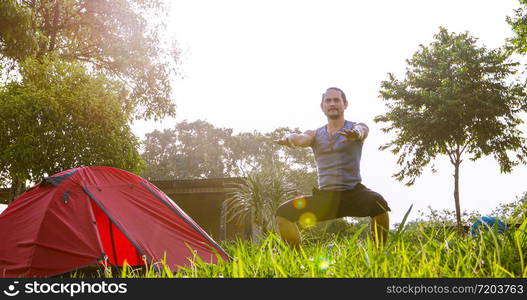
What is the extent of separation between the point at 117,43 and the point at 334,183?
13318 millimetres

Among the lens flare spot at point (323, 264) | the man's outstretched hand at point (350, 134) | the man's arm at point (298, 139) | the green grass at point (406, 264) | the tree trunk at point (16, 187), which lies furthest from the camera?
the tree trunk at point (16, 187)

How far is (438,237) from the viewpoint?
2.29 metres

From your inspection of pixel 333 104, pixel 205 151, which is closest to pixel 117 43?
pixel 333 104

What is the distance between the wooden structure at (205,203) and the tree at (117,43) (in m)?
2.89

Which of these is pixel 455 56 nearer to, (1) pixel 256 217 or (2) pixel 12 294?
(1) pixel 256 217

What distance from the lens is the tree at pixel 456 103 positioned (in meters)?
16.7

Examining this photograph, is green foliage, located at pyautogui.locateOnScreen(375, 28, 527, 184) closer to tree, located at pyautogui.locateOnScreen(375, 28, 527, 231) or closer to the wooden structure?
tree, located at pyautogui.locateOnScreen(375, 28, 527, 231)

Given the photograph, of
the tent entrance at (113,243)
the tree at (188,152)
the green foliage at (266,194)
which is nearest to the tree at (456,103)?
the green foliage at (266,194)

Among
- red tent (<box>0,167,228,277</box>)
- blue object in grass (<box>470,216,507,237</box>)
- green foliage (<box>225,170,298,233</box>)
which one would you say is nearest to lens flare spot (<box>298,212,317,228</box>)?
blue object in grass (<box>470,216,507,237</box>)

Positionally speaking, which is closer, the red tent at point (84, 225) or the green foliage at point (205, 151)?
the red tent at point (84, 225)

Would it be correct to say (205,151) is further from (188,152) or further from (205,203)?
(205,203)

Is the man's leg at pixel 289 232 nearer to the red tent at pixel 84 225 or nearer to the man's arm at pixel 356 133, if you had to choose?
the man's arm at pixel 356 133

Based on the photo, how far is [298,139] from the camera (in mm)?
3428

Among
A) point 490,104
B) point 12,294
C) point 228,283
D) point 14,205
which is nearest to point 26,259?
point 14,205
